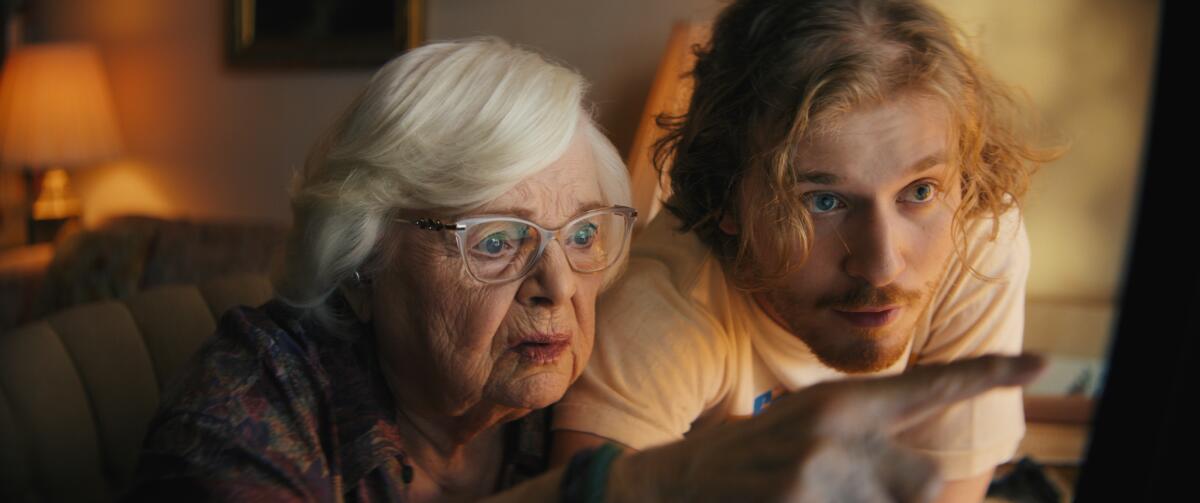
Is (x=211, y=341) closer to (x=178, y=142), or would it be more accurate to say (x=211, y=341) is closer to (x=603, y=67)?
(x=603, y=67)

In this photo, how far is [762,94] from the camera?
385mm

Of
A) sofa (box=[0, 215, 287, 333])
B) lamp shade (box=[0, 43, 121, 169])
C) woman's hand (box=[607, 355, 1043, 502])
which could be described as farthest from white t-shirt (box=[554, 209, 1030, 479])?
lamp shade (box=[0, 43, 121, 169])

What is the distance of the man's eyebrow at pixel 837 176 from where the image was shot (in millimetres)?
348

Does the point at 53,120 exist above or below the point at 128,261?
above

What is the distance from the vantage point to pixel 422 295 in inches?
19.3

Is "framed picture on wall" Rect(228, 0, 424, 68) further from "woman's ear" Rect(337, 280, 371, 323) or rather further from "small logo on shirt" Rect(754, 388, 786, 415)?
"small logo on shirt" Rect(754, 388, 786, 415)

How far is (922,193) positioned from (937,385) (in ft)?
0.46

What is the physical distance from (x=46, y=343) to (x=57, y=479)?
11 centimetres

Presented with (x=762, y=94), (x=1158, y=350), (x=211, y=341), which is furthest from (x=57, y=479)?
(x=1158, y=350)

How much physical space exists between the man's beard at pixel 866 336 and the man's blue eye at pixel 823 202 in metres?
0.03

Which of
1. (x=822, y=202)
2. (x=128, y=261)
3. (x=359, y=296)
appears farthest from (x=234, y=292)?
(x=128, y=261)

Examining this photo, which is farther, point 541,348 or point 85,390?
point 85,390

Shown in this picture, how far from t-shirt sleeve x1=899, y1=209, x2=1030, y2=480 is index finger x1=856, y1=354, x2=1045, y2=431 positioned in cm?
14

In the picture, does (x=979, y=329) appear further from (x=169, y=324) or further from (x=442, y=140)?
(x=169, y=324)
